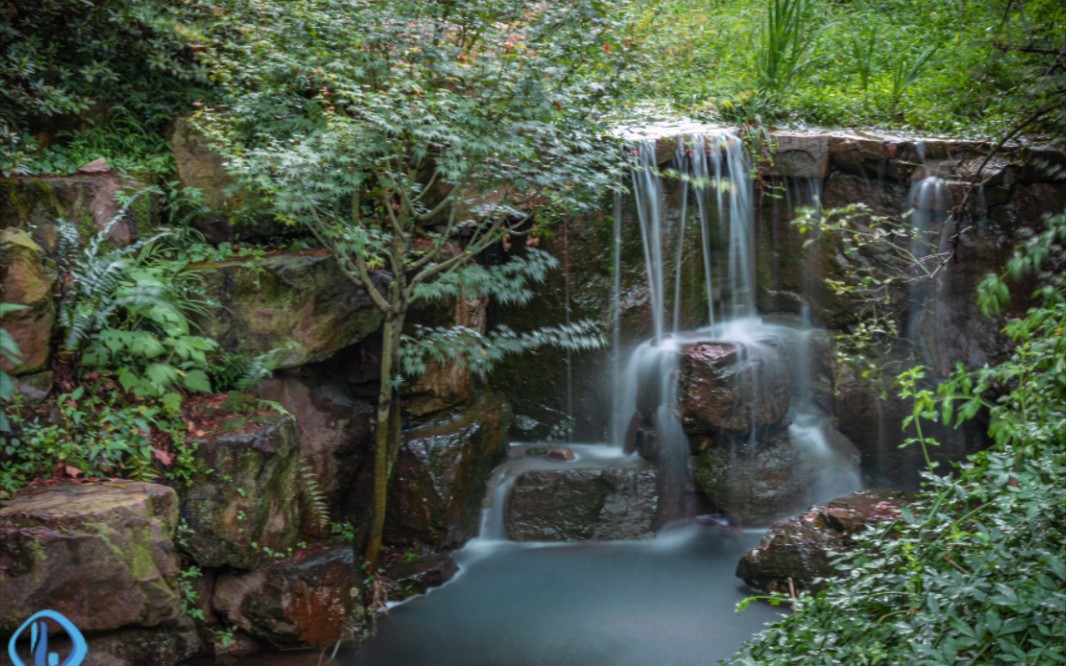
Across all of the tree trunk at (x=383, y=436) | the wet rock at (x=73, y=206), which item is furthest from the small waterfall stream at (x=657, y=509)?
the wet rock at (x=73, y=206)

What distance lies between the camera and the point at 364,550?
6102 millimetres

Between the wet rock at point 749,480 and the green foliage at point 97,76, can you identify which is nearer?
the green foliage at point 97,76

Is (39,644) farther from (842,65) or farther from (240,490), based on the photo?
(842,65)

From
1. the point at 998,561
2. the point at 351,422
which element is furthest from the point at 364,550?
the point at 998,561

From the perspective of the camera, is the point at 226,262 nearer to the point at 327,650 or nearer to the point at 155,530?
the point at 155,530

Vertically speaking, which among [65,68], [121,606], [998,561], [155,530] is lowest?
[121,606]

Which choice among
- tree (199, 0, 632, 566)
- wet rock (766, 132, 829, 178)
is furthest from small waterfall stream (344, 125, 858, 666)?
tree (199, 0, 632, 566)

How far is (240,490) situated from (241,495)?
0.09 feet

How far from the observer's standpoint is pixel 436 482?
6.33 meters

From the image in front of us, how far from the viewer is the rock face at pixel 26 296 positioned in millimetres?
4645

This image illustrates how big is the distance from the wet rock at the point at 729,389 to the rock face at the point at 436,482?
167 cm

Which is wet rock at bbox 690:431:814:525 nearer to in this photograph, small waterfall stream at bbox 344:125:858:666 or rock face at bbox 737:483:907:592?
small waterfall stream at bbox 344:125:858:666

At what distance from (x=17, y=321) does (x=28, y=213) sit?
0.93 m

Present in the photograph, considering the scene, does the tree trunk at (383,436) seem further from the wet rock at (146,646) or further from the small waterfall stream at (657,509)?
the wet rock at (146,646)
